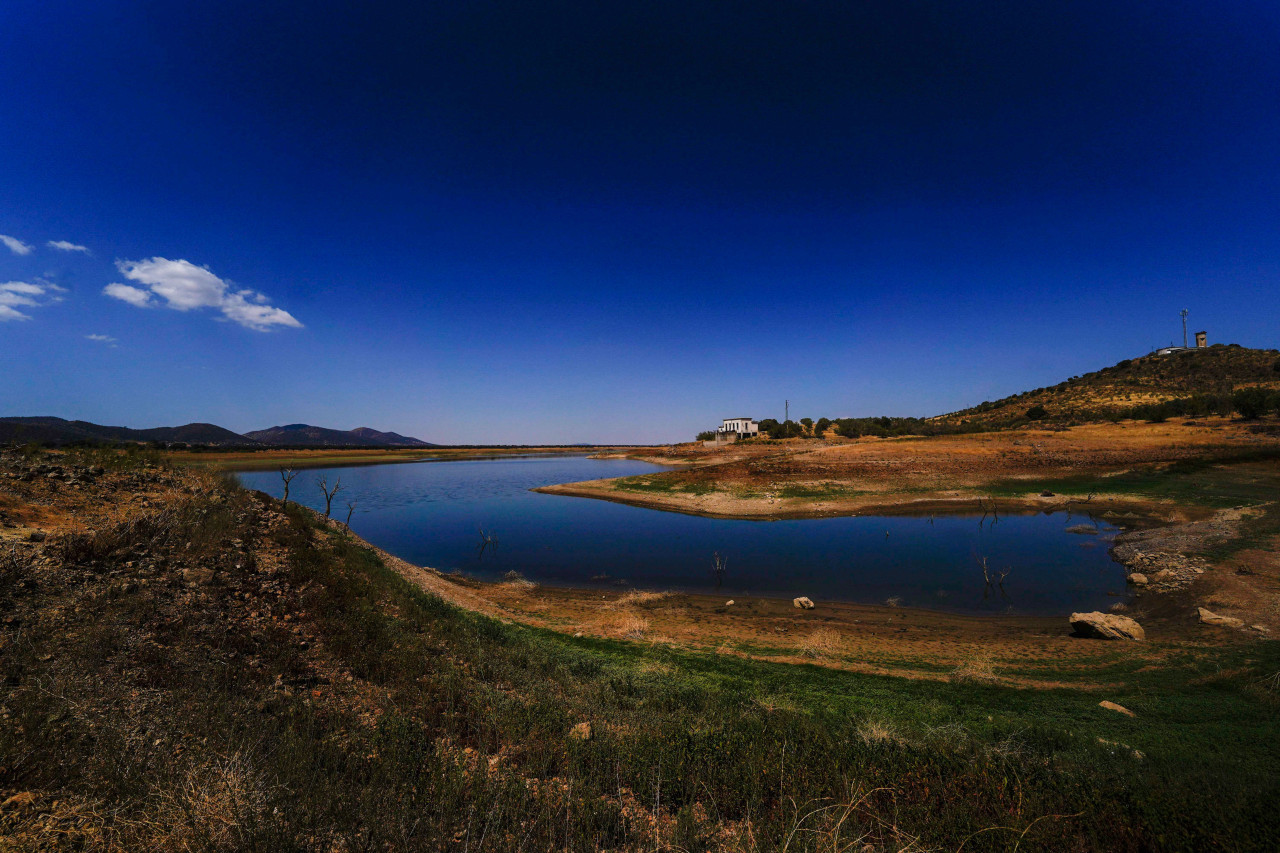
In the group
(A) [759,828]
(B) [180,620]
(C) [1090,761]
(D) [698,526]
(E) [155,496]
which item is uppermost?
(E) [155,496]

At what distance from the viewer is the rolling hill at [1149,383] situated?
6793cm

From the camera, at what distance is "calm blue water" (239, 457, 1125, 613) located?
18125 millimetres

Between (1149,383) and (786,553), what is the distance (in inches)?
3799

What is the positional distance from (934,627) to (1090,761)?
403 inches

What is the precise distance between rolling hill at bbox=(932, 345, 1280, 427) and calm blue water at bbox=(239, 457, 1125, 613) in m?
60.4

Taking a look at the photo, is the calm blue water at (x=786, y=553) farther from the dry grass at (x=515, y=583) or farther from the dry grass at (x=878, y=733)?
the dry grass at (x=878, y=733)

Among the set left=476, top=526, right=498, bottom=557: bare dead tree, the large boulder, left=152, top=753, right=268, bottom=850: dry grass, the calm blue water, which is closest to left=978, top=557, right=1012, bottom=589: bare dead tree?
the calm blue water

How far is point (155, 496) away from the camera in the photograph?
1184 cm

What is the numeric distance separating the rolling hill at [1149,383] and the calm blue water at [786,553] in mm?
60351

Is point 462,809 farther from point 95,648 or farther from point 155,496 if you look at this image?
point 155,496

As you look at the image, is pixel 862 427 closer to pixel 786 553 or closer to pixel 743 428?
pixel 743 428

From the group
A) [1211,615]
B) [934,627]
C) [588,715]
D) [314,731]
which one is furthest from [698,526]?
[314,731]

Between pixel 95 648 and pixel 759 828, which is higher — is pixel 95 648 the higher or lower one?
the higher one

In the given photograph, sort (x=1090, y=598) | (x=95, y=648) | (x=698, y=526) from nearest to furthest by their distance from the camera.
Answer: (x=95, y=648) → (x=1090, y=598) → (x=698, y=526)
